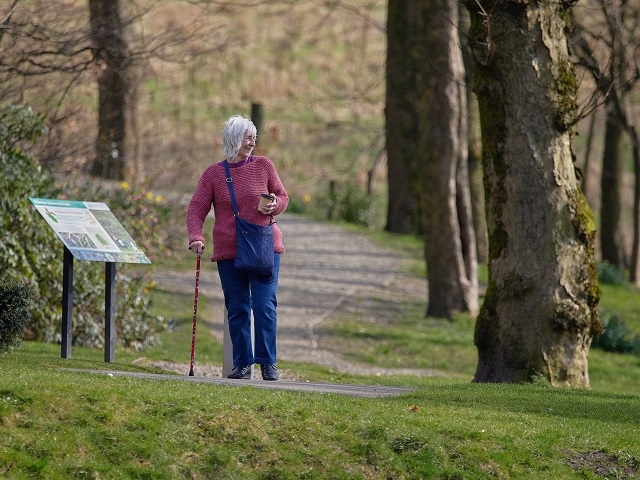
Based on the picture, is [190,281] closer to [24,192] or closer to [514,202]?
[24,192]

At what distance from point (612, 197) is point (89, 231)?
73.0 feet

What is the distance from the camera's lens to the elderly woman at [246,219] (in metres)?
10.2

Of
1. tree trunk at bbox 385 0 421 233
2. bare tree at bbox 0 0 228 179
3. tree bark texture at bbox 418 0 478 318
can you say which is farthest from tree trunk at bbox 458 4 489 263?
bare tree at bbox 0 0 228 179

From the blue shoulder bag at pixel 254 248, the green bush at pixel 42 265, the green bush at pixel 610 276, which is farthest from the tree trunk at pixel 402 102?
the blue shoulder bag at pixel 254 248

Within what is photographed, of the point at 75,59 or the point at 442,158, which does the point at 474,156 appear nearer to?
the point at 442,158

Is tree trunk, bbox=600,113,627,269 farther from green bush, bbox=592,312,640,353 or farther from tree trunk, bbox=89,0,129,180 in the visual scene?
tree trunk, bbox=89,0,129,180

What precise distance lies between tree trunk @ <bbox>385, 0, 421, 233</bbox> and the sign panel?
17601 millimetres

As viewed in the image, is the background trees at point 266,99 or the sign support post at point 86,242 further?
the background trees at point 266,99

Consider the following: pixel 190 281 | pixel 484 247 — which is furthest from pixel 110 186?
pixel 484 247

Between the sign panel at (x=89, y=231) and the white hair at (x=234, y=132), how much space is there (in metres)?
1.47

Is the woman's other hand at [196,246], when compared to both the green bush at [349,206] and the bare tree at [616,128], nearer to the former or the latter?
the bare tree at [616,128]

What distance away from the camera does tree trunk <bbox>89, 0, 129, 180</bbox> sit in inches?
722

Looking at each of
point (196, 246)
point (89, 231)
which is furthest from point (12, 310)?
point (89, 231)

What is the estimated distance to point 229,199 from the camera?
10.2 metres
